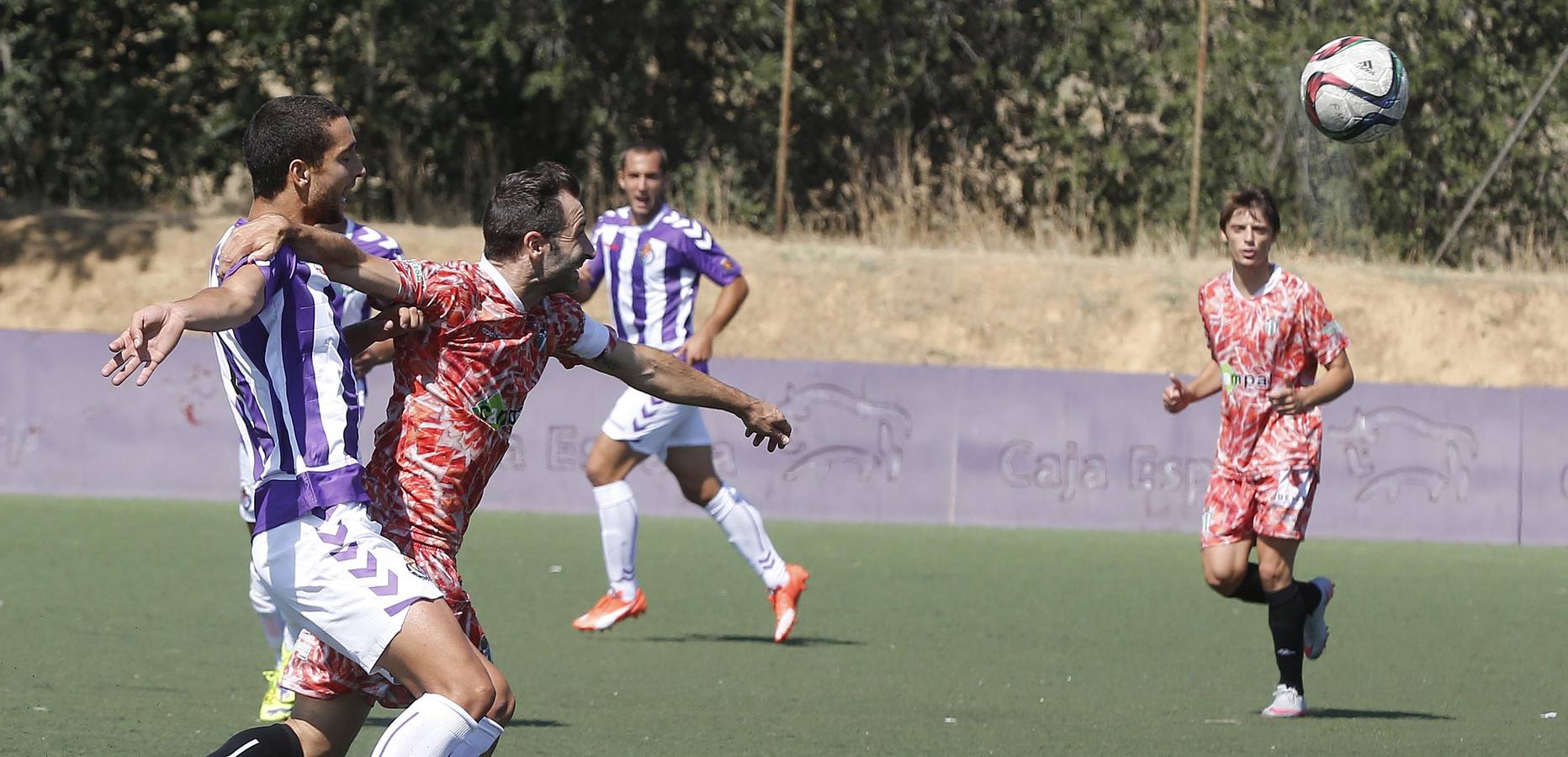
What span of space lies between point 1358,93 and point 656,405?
10.9 feet

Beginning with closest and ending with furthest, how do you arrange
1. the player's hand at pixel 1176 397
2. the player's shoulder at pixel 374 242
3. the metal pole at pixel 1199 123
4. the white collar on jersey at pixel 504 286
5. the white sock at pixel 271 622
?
the white collar on jersey at pixel 504 286 → the white sock at pixel 271 622 → the player's shoulder at pixel 374 242 → the player's hand at pixel 1176 397 → the metal pole at pixel 1199 123

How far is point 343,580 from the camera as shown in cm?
414

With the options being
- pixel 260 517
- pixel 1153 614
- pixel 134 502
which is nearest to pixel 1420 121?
pixel 1153 614

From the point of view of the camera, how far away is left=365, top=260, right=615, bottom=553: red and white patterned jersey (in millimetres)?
4422

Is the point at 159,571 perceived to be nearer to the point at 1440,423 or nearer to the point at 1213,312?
the point at 1213,312

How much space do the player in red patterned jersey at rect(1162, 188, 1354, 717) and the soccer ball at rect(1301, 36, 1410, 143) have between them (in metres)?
0.75

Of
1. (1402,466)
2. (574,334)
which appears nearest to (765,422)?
(574,334)

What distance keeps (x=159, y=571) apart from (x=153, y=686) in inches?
154

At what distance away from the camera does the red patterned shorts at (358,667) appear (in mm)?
4363

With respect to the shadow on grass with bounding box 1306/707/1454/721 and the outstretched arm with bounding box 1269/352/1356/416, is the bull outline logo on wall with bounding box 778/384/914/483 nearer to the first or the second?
the outstretched arm with bounding box 1269/352/1356/416

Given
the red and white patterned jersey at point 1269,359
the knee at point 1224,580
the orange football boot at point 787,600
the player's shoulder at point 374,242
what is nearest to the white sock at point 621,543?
the orange football boot at point 787,600

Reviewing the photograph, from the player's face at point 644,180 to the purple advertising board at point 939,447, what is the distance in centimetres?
569

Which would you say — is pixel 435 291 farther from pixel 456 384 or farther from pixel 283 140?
pixel 283 140

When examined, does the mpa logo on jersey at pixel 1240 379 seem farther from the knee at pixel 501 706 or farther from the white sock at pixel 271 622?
the knee at pixel 501 706
